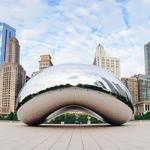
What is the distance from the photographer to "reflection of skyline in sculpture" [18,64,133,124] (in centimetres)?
1875

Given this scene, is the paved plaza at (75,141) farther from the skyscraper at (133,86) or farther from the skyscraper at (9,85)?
the skyscraper at (133,86)

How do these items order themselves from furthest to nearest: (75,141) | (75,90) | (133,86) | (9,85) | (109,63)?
(109,63) < (133,86) < (9,85) < (75,90) < (75,141)

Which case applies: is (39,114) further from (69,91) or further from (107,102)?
(107,102)

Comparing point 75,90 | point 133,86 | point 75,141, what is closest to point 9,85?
point 133,86

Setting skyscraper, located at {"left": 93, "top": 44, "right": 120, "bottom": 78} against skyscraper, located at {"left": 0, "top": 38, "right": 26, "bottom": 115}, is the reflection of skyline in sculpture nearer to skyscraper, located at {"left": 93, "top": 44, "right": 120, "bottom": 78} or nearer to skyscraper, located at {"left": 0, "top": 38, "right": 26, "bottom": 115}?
skyscraper, located at {"left": 0, "top": 38, "right": 26, "bottom": 115}

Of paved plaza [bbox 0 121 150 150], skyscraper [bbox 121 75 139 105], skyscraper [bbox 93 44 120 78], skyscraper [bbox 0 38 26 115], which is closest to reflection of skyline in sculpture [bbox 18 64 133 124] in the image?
paved plaza [bbox 0 121 150 150]

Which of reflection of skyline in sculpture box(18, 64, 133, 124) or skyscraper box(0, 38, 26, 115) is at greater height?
skyscraper box(0, 38, 26, 115)

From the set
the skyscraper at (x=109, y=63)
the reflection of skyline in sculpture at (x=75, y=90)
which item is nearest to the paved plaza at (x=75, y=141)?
the reflection of skyline in sculpture at (x=75, y=90)

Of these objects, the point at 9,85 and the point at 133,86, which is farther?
the point at 133,86

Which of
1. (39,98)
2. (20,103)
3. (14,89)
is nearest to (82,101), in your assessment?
(39,98)

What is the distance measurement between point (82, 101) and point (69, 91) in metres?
1.73

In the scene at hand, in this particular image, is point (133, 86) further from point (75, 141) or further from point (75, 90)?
point (75, 141)

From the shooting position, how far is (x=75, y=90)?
1870 cm

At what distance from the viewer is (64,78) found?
19047 mm
